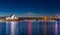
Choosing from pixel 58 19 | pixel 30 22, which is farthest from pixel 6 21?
pixel 58 19

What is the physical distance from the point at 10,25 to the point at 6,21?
55 centimetres

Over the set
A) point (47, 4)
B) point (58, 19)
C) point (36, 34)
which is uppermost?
point (47, 4)

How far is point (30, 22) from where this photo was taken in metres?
7.30

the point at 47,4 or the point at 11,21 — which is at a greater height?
the point at 47,4

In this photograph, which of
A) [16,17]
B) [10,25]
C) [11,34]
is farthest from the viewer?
[10,25]

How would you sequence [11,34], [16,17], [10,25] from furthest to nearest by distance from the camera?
1. [10,25]
2. [16,17]
3. [11,34]

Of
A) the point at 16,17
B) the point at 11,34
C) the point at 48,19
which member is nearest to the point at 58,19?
the point at 48,19

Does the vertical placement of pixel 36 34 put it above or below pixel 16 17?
below

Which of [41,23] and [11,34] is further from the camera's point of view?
[41,23]

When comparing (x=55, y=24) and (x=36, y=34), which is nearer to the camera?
(x=36, y=34)

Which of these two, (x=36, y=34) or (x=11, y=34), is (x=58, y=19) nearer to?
(x=36, y=34)

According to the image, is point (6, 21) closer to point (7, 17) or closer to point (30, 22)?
point (7, 17)

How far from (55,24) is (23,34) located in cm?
223

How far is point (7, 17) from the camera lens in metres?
6.95
